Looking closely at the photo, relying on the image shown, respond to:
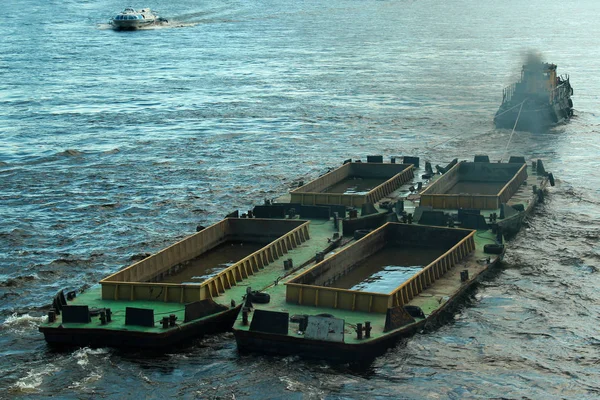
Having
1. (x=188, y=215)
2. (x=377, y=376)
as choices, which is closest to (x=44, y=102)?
(x=188, y=215)

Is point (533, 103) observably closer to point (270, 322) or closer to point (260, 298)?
point (260, 298)

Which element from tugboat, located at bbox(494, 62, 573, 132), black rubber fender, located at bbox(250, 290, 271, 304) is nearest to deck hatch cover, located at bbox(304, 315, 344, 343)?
black rubber fender, located at bbox(250, 290, 271, 304)

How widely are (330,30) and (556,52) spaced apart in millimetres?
46194

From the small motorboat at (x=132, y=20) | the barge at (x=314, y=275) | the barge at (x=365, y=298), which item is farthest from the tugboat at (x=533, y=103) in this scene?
the small motorboat at (x=132, y=20)

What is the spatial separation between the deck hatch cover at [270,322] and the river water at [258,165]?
1.12 meters

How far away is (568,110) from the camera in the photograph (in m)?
81.7

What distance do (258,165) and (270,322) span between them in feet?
117

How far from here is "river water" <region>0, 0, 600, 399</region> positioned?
31.1 m

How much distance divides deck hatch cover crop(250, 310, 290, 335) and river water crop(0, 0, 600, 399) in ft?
3.66

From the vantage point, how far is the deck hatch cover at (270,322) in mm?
30531

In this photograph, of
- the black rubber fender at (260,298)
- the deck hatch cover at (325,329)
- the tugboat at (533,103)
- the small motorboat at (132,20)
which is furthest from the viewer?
the small motorboat at (132,20)

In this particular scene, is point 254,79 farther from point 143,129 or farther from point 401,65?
point 143,129

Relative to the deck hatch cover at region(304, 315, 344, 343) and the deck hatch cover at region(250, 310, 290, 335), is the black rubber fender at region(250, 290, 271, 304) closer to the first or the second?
the deck hatch cover at region(250, 310, 290, 335)

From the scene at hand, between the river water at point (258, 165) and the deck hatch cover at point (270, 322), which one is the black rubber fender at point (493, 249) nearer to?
the river water at point (258, 165)
